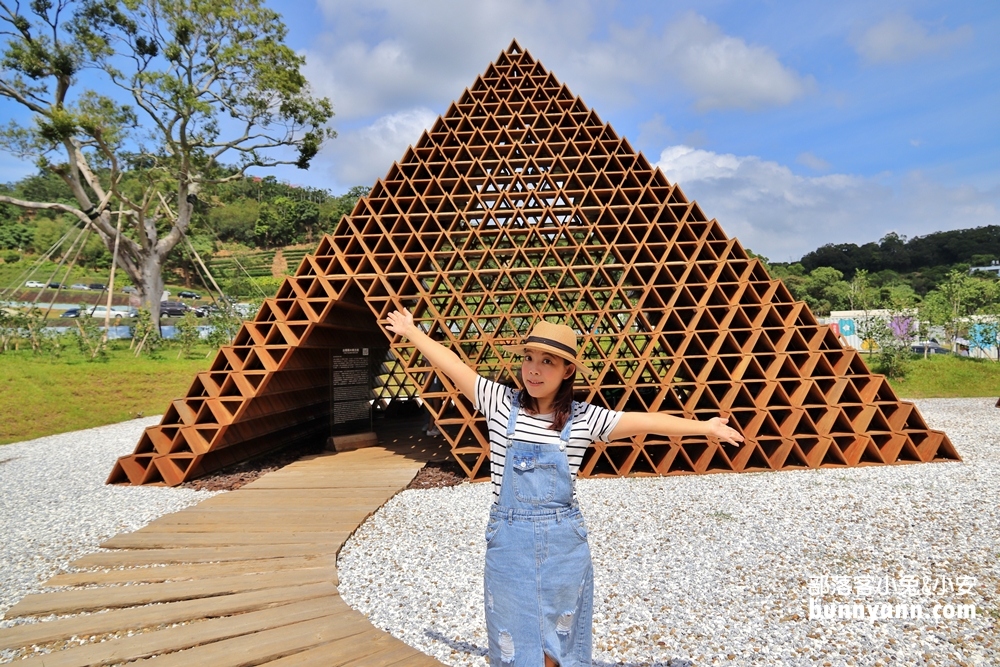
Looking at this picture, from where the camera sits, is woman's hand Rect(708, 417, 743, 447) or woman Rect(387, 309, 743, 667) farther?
woman's hand Rect(708, 417, 743, 447)

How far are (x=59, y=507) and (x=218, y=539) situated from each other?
126 inches

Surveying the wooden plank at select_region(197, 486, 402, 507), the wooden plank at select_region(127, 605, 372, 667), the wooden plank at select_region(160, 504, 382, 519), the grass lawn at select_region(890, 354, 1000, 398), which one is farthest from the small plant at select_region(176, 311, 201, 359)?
the grass lawn at select_region(890, 354, 1000, 398)

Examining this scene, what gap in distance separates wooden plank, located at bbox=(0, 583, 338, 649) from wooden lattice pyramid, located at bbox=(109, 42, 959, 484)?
3.57 metres

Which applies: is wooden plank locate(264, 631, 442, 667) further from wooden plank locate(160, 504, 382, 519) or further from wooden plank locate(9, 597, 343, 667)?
wooden plank locate(160, 504, 382, 519)

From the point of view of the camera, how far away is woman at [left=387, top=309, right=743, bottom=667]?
205cm

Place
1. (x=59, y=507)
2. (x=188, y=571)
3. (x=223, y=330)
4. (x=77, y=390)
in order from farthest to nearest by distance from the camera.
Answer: (x=223, y=330)
(x=77, y=390)
(x=59, y=507)
(x=188, y=571)

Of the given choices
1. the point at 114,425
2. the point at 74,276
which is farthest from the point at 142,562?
the point at 74,276

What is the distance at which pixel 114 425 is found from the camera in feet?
43.5

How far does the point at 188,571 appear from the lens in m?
4.75

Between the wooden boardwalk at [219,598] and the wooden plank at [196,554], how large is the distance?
11mm

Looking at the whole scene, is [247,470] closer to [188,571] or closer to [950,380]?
[188,571]

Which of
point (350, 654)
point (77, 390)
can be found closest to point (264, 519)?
point (350, 654)

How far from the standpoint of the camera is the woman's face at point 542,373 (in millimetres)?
2166

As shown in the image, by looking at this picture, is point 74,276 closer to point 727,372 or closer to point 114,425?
point 114,425
